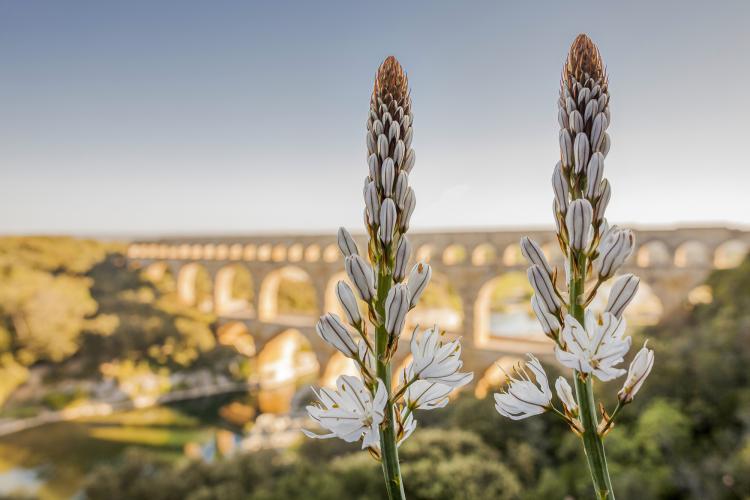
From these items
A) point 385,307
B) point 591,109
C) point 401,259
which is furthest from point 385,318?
point 591,109

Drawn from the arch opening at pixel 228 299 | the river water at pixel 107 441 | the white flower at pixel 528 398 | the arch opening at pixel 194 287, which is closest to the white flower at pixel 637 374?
the white flower at pixel 528 398

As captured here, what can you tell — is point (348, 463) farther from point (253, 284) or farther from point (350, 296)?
point (253, 284)

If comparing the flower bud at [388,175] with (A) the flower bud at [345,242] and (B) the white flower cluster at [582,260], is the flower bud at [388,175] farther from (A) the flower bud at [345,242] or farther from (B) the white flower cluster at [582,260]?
(B) the white flower cluster at [582,260]

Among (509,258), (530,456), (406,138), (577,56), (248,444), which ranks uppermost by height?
(577,56)

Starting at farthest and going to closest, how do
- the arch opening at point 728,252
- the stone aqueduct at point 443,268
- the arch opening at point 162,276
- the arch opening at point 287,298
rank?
the arch opening at point 162,276
the arch opening at point 287,298
the stone aqueduct at point 443,268
the arch opening at point 728,252

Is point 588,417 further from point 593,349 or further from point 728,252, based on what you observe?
point 728,252

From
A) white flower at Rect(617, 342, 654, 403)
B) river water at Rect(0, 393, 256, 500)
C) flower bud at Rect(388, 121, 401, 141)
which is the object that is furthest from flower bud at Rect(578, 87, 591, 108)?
river water at Rect(0, 393, 256, 500)

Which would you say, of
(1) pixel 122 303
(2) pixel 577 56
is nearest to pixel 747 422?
(2) pixel 577 56
